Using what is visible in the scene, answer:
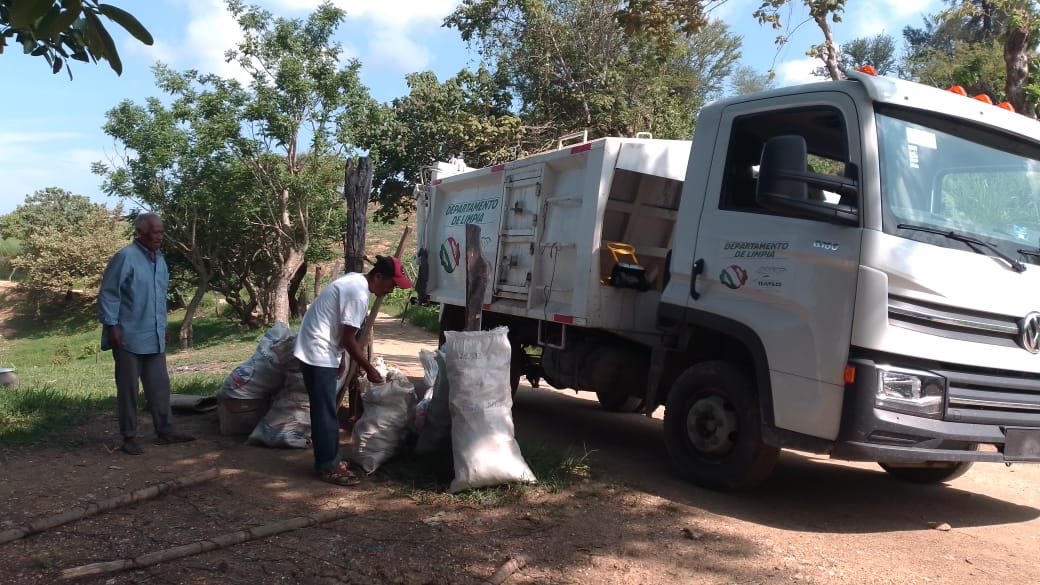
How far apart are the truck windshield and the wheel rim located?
153 centimetres

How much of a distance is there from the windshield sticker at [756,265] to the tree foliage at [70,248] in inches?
1235

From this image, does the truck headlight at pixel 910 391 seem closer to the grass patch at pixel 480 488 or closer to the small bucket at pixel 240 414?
the grass patch at pixel 480 488

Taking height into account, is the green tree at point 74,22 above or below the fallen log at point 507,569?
above

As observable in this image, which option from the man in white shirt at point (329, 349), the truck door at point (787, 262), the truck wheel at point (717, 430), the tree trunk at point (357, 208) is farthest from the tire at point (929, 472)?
the tree trunk at point (357, 208)

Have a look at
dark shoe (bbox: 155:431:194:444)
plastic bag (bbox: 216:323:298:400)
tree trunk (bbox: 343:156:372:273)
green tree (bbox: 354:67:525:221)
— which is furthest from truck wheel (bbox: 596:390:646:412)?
green tree (bbox: 354:67:525:221)

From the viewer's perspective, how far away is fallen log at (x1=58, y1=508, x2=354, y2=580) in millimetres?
3621

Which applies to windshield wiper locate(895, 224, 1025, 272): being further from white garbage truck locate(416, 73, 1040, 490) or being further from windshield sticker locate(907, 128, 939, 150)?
windshield sticker locate(907, 128, 939, 150)

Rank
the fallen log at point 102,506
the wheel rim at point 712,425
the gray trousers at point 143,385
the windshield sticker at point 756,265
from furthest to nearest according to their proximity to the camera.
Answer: the gray trousers at point 143,385
the wheel rim at point 712,425
the windshield sticker at point 756,265
the fallen log at point 102,506

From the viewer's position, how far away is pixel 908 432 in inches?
168

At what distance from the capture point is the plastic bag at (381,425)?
544 cm

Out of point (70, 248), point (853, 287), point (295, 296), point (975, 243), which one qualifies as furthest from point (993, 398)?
point (70, 248)

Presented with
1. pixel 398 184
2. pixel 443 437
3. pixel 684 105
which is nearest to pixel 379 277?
pixel 443 437

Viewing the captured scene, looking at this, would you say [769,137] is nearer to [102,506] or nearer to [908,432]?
[908,432]

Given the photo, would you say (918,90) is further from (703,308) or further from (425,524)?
(425,524)
